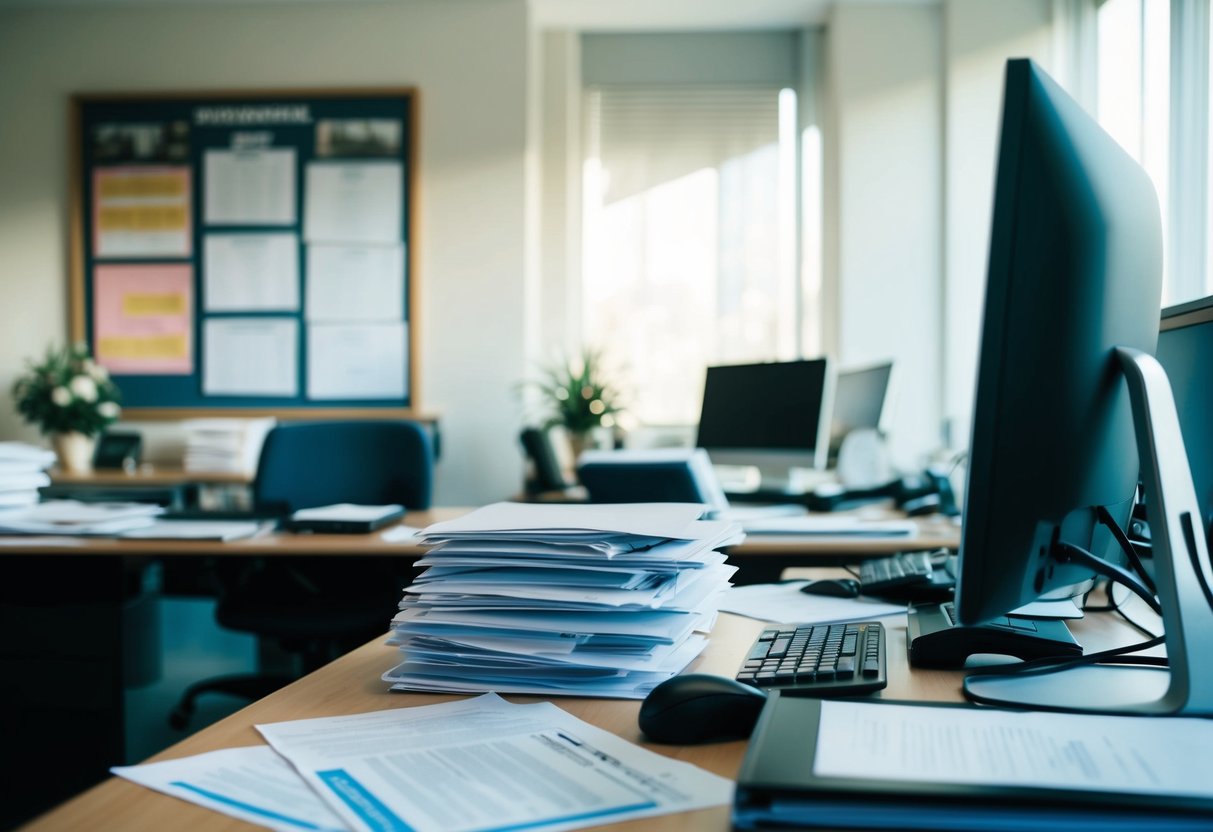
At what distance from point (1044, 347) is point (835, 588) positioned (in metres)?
0.67

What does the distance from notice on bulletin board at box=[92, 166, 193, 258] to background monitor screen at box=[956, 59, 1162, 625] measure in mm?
4218

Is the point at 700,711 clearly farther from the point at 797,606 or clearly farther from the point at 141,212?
the point at 141,212

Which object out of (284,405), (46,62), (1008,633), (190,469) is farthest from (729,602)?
(46,62)

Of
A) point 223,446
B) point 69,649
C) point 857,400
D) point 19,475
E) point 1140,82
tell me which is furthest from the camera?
point 223,446

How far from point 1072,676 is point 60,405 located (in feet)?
13.2

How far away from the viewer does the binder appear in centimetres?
51

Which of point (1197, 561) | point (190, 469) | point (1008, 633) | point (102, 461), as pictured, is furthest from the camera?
point (102, 461)

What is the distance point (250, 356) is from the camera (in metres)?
4.23

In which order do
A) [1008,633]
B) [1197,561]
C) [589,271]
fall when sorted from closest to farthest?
1. [1197,561]
2. [1008,633]
3. [589,271]

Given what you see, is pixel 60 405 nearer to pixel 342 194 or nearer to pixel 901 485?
pixel 342 194

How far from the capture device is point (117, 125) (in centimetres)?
424

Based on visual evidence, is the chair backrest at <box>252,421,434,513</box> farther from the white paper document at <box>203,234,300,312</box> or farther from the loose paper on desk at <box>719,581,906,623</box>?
the white paper document at <box>203,234,300,312</box>

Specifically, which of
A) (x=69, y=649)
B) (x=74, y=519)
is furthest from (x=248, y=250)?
(x=69, y=649)

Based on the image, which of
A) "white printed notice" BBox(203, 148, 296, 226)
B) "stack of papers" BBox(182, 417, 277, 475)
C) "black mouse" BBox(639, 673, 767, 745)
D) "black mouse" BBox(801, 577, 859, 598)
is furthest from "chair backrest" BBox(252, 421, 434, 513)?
"black mouse" BBox(639, 673, 767, 745)
